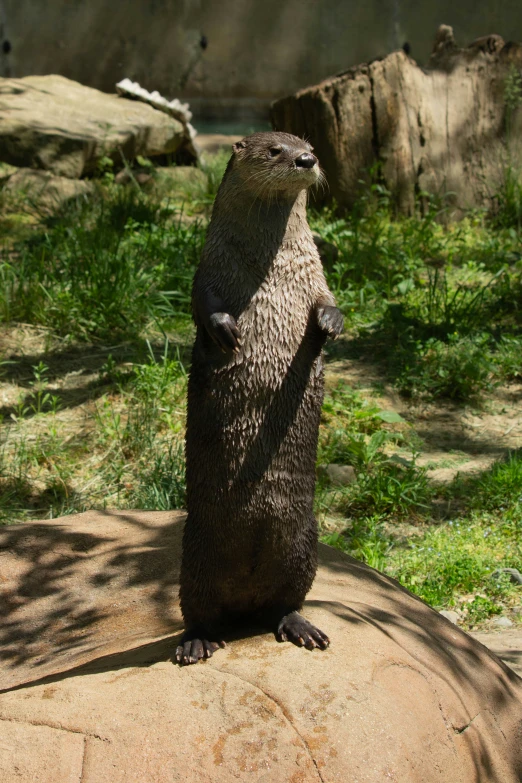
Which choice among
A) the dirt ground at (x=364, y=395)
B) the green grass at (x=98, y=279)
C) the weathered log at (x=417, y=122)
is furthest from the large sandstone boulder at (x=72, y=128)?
the dirt ground at (x=364, y=395)

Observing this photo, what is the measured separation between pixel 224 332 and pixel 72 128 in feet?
23.6

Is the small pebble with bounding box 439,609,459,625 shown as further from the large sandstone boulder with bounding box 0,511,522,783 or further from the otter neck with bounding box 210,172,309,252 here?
the otter neck with bounding box 210,172,309,252

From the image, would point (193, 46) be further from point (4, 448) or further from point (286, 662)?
point (286, 662)

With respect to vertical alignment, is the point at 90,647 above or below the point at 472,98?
below

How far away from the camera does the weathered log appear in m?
8.09

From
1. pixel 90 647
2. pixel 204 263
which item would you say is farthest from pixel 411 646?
pixel 204 263

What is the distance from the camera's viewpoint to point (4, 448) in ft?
17.7

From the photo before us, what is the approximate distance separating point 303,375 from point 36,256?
466 cm

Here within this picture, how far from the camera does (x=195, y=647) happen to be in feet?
9.28

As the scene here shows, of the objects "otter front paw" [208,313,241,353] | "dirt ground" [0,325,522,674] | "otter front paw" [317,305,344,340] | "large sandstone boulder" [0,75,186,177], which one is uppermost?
"large sandstone boulder" [0,75,186,177]

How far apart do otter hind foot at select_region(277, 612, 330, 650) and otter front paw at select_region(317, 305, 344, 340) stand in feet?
3.19

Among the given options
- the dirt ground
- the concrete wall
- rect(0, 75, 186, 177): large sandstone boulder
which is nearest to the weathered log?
rect(0, 75, 186, 177): large sandstone boulder

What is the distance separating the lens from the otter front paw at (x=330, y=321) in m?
2.76

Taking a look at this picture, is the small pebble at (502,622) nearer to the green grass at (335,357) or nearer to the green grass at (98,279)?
the green grass at (335,357)
